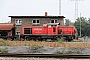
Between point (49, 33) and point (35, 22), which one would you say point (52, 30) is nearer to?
point (49, 33)

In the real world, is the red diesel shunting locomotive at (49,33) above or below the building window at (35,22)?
below

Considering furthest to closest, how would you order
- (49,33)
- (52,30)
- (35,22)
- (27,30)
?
1. (35,22)
2. (27,30)
3. (52,30)
4. (49,33)

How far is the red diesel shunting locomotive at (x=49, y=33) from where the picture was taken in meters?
38.8

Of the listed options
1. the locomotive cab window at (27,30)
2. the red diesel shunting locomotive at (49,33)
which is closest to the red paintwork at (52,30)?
the red diesel shunting locomotive at (49,33)

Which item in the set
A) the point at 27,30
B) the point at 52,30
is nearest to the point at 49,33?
the point at 52,30

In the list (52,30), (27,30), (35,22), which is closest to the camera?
(52,30)

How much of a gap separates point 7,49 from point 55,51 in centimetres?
400

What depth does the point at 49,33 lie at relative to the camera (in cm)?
3916

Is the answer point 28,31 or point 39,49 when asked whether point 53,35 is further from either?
point 39,49

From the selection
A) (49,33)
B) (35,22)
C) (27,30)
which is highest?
(35,22)

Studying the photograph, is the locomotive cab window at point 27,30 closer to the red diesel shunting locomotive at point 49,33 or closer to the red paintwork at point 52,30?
the red diesel shunting locomotive at point 49,33

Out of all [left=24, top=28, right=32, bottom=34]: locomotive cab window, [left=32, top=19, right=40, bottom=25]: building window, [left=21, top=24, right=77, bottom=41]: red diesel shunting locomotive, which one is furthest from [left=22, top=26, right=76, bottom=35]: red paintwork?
[left=32, top=19, right=40, bottom=25]: building window

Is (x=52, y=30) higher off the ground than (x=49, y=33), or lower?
higher

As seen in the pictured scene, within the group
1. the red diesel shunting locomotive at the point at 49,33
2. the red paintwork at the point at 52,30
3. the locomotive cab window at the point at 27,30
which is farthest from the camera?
the locomotive cab window at the point at 27,30
